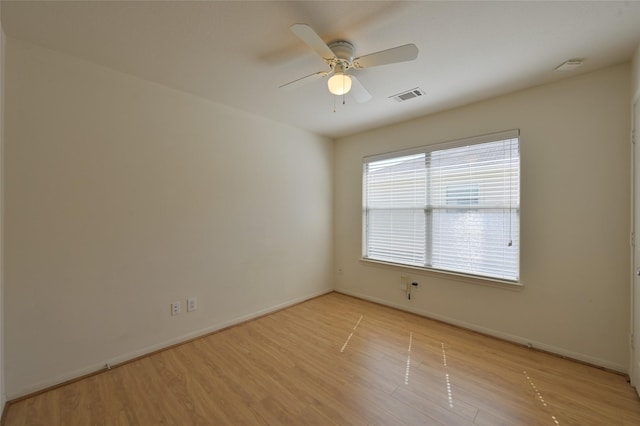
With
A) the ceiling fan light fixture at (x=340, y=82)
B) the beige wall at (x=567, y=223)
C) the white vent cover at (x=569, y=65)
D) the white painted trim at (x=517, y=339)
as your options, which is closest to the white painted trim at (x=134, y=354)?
the white painted trim at (x=517, y=339)

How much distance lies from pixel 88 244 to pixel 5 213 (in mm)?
507

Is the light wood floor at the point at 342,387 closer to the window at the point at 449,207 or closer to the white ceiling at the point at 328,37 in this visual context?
the window at the point at 449,207

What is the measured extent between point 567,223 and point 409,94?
6.27 ft

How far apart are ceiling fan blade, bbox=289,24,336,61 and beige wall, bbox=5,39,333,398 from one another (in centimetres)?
171

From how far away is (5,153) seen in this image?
1.84 meters

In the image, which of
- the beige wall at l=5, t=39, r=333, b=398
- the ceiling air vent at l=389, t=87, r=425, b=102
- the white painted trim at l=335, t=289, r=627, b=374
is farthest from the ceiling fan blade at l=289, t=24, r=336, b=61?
the white painted trim at l=335, t=289, r=627, b=374

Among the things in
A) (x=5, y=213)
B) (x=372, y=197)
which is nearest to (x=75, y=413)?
(x=5, y=213)

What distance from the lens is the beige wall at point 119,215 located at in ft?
6.32

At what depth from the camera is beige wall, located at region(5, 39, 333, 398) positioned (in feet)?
6.32

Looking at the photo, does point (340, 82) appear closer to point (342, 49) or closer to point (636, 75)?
point (342, 49)

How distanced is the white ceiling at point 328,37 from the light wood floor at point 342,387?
254 centimetres

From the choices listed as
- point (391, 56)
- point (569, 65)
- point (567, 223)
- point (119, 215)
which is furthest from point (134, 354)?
point (569, 65)

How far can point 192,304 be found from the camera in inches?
109

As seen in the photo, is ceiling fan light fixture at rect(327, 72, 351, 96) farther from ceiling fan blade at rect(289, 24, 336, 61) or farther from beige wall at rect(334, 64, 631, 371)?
beige wall at rect(334, 64, 631, 371)
